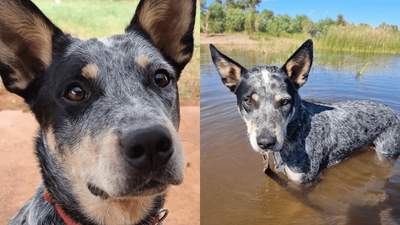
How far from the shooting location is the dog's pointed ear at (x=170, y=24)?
1713 mm

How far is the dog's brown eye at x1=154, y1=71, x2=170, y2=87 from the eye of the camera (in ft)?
5.06

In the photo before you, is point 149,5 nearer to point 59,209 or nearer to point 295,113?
point 59,209

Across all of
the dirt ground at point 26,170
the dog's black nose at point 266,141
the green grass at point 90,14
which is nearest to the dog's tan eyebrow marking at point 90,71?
the dirt ground at point 26,170

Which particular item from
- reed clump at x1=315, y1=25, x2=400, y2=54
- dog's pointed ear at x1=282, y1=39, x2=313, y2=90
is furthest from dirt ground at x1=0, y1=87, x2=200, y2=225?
reed clump at x1=315, y1=25, x2=400, y2=54

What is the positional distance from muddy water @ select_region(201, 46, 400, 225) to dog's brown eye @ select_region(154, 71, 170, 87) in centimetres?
190

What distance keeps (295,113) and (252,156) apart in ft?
3.24

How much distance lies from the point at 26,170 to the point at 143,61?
3391mm

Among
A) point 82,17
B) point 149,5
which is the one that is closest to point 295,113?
point 149,5

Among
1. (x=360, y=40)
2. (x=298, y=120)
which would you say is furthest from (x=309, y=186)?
(x=360, y=40)

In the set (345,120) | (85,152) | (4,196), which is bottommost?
(4,196)

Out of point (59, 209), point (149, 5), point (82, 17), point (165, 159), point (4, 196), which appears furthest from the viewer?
point (82, 17)

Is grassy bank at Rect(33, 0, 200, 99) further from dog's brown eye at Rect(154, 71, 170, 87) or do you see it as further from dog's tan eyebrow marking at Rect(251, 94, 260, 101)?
dog's brown eye at Rect(154, 71, 170, 87)

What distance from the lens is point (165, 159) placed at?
1.12 metres

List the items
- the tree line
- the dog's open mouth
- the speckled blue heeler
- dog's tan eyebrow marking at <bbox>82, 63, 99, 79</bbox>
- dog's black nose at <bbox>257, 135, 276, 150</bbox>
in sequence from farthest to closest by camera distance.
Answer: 1. the tree line
2. the speckled blue heeler
3. dog's black nose at <bbox>257, 135, 276, 150</bbox>
4. dog's tan eyebrow marking at <bbox>82, 63, 99, 79</bbox>
5. the dog's open mouth
